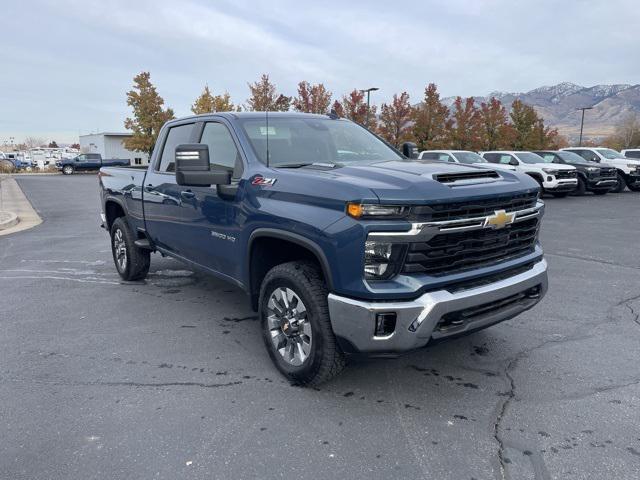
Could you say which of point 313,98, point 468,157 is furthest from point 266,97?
point 468,157

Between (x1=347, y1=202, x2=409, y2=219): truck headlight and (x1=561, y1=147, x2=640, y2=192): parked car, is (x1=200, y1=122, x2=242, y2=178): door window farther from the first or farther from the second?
(x1=561, y1=147, x2=640, y2=192): parked car

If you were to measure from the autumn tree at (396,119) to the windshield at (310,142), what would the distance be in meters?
31.3

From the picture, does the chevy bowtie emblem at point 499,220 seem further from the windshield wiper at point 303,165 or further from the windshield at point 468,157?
Result: the windshield at point 468,157

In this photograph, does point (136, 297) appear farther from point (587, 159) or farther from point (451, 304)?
point (587, 159)

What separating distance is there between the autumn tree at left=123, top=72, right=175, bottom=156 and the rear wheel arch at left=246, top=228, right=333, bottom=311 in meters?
43.1

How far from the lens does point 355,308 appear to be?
287 cm

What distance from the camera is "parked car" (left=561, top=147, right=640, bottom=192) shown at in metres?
20.8

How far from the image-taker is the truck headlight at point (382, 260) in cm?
288

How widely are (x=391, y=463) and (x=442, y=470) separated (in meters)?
0.26

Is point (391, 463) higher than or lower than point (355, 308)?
lower

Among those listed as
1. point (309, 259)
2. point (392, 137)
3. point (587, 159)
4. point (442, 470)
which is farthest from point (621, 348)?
point (392, 137)

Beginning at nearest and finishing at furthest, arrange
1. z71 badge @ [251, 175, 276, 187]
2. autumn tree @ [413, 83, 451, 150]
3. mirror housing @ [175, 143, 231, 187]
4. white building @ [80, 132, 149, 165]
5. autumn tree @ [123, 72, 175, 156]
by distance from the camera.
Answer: z71 badge @ [251, 175, 276, 187] → mirror housing @ [175, 143, 231, 187] → autumn tree @ [413, 83, 451, 150] → autumn tree @ [123, 72, 175, 156] → white building @ [80, 132, 149, 165]

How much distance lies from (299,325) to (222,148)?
178 centimetres

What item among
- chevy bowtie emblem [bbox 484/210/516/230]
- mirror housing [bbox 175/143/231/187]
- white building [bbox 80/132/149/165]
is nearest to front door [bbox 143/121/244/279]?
mirror housing [bbox 175/143/231/187]
